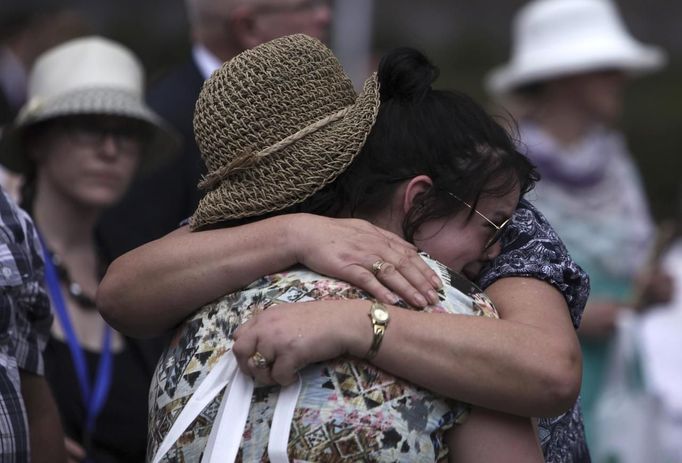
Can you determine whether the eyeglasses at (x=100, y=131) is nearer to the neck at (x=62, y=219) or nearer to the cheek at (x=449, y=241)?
the neck at (x=62, y=219)

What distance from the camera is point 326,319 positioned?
5.81 feet

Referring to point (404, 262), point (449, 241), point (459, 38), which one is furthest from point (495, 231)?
point (459, 38)

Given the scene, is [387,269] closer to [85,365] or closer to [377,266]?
[377,266]

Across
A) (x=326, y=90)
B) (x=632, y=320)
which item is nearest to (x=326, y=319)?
(x=326, y=90)

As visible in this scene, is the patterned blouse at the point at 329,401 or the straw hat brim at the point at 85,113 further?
the straw hat brim at the point at 85,113

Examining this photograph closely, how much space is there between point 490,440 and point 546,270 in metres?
0.31

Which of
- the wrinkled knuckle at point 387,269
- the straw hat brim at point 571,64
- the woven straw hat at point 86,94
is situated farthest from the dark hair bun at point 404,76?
the straw hat brim at point 571,64

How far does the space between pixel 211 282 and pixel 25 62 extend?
3937 millimetres

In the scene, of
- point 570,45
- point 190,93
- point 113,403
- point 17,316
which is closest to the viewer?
point 17,316

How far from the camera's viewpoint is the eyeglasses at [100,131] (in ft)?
12.6

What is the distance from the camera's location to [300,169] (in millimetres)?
1924

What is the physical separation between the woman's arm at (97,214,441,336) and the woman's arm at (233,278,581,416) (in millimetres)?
64

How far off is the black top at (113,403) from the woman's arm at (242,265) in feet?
4.44

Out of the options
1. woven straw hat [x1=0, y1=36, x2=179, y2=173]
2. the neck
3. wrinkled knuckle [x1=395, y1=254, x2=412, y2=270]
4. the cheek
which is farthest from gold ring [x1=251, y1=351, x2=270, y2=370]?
woven straw hat [x1=0, y1=36, x2=179, y2=173]
